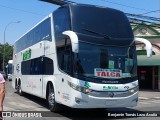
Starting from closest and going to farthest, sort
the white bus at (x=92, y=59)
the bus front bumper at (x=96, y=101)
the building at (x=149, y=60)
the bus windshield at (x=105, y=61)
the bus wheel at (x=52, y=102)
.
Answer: the bus front bumper at (x=96, y=101) → the white bus at (x=92, y=59) → the bus windshield at (x=105, y=61) → the bus wheel at (x=52, y=102) → the building at (x=149, y=60)

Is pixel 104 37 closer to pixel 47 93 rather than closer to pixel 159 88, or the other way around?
pixel 47 93

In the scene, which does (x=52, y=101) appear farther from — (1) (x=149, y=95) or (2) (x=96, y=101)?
(1) (x=149, y=95)

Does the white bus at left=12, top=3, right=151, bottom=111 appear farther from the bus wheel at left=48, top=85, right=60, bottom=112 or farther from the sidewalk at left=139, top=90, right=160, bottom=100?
the sidewalk at left=139, top=90, right=160, bottom=100

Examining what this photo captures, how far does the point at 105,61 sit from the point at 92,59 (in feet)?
1.50

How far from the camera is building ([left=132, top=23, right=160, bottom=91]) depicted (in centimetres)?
3130

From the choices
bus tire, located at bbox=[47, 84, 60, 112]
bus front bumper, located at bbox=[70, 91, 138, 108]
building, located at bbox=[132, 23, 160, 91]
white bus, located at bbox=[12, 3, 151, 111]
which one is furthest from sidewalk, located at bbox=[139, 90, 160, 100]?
bus front bumper, located at bbox=[70, 91, 138, 108]

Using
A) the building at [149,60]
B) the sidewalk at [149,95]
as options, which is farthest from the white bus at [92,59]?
the building at [149,60]

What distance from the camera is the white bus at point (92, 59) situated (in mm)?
11477

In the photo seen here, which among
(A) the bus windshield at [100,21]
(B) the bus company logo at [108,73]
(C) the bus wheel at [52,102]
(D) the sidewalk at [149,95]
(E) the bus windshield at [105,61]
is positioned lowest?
(D) the sidewalk at [149,95]

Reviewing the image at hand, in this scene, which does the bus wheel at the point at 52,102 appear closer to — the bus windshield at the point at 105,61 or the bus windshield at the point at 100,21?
the bus windshield at the point at 105,61

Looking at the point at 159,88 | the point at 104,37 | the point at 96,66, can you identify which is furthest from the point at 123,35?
the point at 159,88

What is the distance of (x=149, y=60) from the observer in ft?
101

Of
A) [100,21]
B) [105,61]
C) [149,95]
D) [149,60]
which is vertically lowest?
[149,95]

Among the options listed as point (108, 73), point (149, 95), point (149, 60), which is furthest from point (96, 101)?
point (149, 60)
